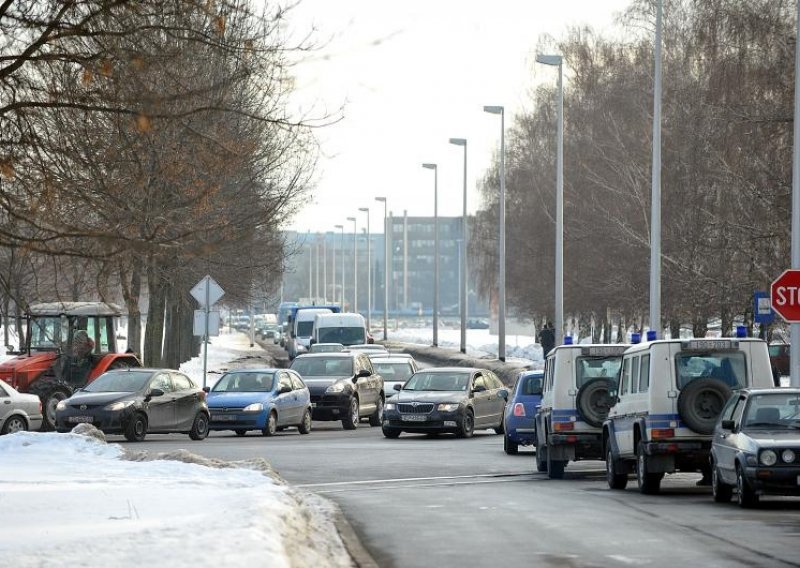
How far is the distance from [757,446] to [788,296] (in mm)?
9647

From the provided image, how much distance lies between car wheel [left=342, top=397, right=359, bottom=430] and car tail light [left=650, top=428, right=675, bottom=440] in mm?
19487

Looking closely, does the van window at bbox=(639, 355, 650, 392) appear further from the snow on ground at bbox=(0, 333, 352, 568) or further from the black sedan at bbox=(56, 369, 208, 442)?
the black sedan at bbox=(56, 369, 208, 442)

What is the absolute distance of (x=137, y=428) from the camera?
33.8m

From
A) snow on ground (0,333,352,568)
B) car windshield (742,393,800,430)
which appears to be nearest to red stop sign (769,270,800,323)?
car windshield (742,393,800,430)

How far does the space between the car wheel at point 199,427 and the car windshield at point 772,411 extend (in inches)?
667

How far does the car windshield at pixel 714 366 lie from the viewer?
22.3m

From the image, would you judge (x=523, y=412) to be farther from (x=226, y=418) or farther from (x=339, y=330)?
(x=339, y=330)

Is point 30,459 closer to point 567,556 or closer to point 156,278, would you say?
point 567,556

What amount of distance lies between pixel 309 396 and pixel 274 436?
188 centimetres

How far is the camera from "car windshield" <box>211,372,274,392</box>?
37.8 meters

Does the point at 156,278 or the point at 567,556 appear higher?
the point at 156,278

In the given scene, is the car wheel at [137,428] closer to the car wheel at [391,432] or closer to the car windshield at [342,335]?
the car wheel at [391,432]

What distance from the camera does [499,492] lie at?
22.4 m

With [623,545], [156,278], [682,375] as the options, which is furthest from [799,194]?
[156,278]
